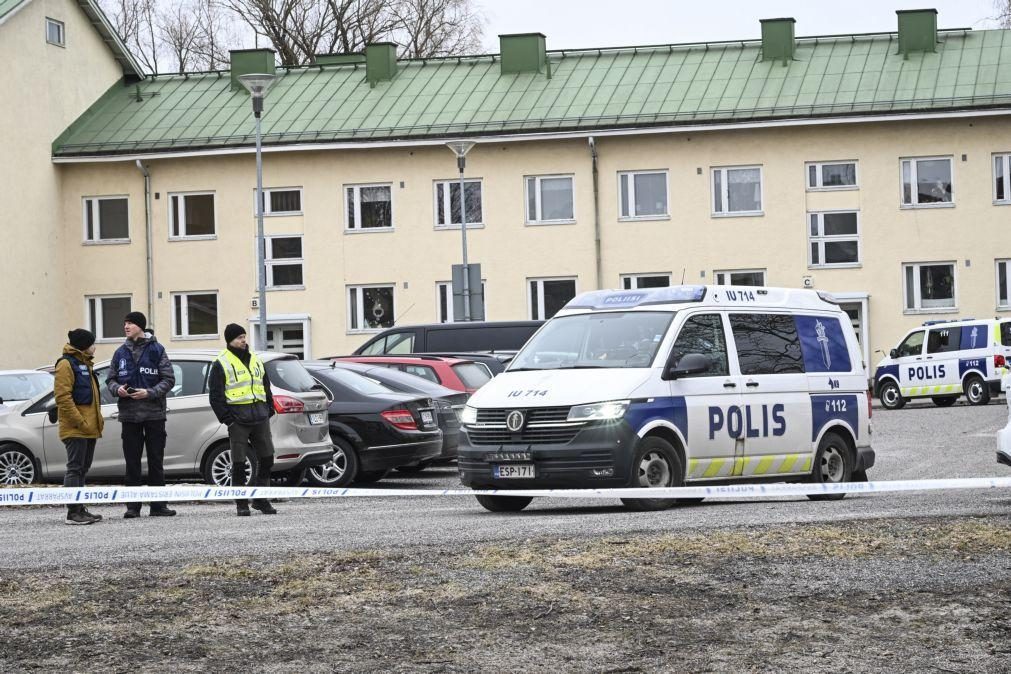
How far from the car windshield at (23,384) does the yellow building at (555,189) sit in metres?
19.0

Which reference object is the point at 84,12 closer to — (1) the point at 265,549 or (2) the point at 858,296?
(2) the point at 858,296

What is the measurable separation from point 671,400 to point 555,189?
31.0 metres

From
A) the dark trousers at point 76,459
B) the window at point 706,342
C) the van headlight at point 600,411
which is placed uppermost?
the window at point 706,342

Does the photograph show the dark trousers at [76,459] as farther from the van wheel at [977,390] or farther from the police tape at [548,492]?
the van wheel at [977,390]

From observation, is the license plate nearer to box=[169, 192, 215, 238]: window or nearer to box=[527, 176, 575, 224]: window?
box=[527, 176, 575, 224]: window

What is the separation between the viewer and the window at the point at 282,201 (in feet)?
148

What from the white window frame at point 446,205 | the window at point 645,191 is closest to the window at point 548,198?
the white window frame at point 446,205

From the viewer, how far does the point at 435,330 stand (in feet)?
93.9

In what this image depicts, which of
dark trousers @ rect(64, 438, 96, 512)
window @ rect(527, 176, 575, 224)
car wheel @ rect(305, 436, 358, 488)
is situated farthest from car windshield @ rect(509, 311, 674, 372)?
window @ rect(527, 176, 575, 224)

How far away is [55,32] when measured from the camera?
4512cm

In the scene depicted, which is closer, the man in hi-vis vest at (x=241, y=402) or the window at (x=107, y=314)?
the man in hi-vis vest at (x=241, y=402)

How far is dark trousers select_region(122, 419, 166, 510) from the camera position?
14750 mm

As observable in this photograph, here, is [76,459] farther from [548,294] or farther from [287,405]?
[548,294]

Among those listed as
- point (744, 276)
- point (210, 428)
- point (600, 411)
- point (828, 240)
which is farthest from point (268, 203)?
Answer: point (600, 411)
